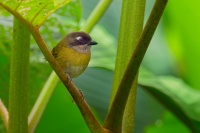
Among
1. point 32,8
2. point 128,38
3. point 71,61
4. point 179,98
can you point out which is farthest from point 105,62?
point 32,8

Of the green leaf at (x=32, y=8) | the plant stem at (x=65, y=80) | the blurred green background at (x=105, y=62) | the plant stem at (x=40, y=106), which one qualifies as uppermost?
the green leaf at (x=32, y=8)

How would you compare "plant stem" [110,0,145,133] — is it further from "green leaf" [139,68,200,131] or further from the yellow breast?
"green leaf" [139,68,200,131]

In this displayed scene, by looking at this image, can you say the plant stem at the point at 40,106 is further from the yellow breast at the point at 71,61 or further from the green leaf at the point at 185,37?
the green leaf at the point at 185,37

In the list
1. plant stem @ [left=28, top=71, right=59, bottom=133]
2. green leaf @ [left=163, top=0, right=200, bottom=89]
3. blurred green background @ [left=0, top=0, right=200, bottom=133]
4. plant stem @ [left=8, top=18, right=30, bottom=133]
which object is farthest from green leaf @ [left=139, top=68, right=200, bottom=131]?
green leaf @ [left=163, top=0, right=200, bottom=89]

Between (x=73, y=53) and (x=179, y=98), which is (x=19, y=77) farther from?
(x=179, y=98)

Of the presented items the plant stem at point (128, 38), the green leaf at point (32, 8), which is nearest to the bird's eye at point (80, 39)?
the plant stem at point (128, 38)

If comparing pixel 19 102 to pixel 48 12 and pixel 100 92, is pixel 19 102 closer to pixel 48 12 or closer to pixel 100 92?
pixel 48 12

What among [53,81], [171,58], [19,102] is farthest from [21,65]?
[171,58]
